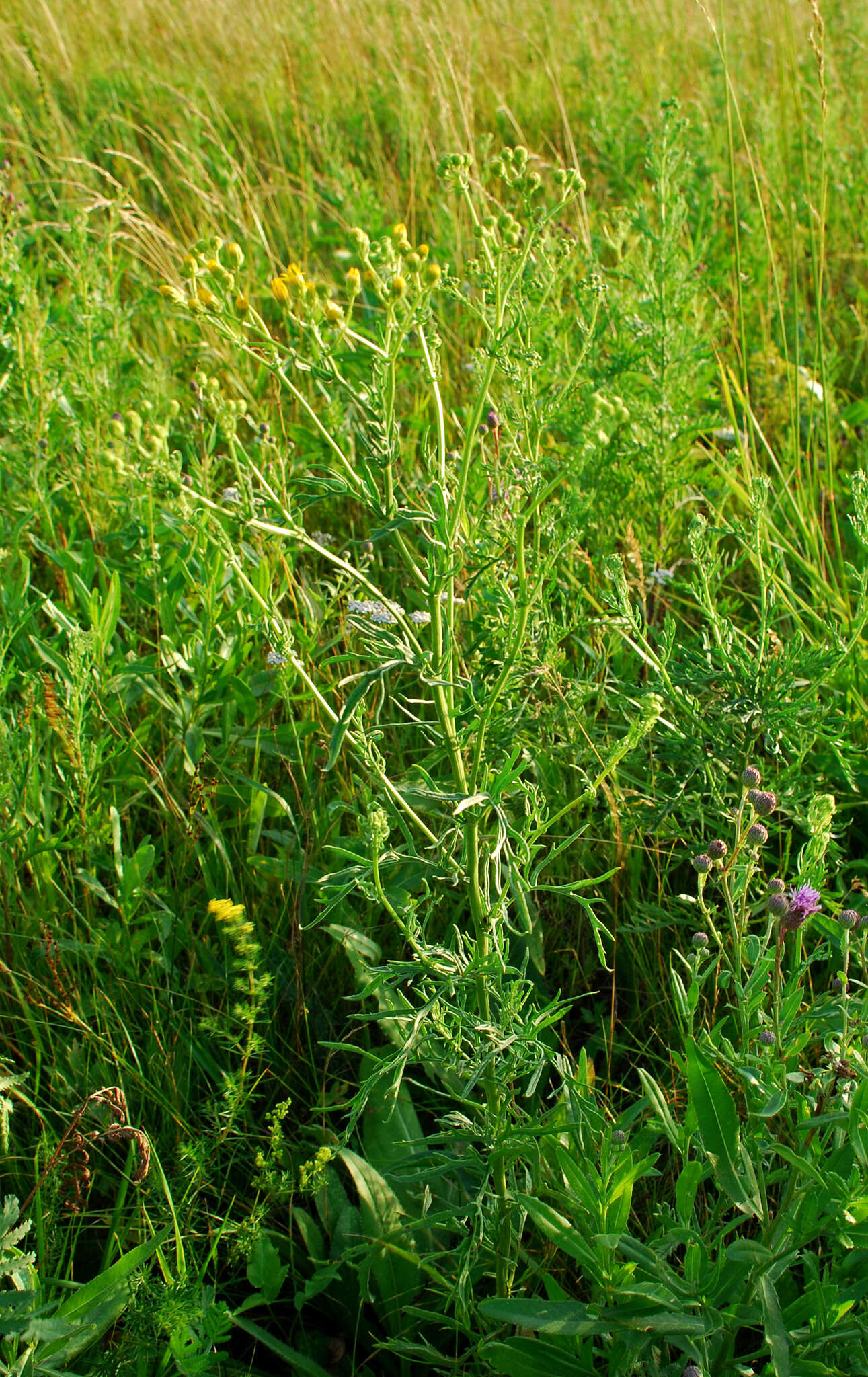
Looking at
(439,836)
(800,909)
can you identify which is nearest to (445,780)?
(439,836)

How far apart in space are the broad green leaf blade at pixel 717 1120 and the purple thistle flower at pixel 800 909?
0.55 feet

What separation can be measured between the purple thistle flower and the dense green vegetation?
17mm

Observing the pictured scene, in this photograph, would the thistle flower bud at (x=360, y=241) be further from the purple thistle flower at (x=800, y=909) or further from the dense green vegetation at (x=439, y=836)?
the purple thistle flower at (x=800, y=909)

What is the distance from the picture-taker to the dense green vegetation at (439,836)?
1161mm

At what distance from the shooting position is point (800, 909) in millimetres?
1117

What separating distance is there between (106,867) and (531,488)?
1.01 m

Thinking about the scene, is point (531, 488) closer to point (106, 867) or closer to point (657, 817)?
point (657, 817)

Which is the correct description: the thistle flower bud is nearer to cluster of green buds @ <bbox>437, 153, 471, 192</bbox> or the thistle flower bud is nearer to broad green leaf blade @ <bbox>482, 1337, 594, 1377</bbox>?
cluster of green buds @ <bbox>437, 153, 471, 192</bbox>

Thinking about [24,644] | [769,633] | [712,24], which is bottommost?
[769,633]

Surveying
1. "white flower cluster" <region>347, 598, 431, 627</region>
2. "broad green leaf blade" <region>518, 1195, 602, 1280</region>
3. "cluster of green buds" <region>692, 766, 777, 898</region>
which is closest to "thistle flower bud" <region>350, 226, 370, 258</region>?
"white flower cluster" <region>347, 598, 431, 627</region>

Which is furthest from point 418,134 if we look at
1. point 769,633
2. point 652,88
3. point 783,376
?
point 769,633

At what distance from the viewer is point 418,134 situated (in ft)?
13.7

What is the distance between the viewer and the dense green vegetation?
1.16 m

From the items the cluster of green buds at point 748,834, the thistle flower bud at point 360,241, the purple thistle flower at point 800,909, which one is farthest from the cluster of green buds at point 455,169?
the purple thistle flower at point 800,909
